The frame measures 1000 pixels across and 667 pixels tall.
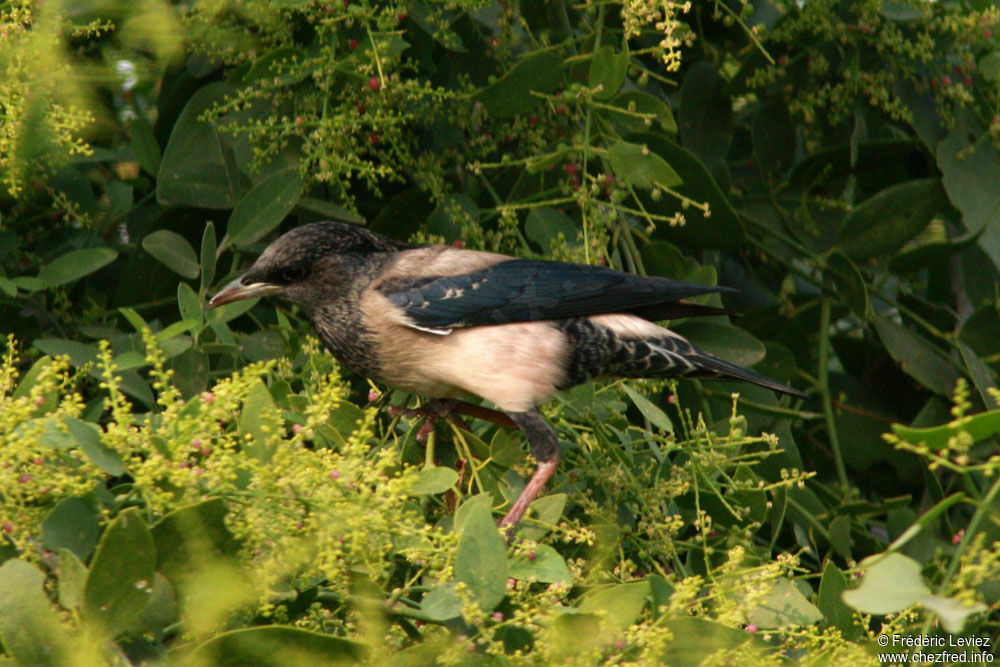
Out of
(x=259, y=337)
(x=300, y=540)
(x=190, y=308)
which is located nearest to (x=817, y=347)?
(x=259, y=337)

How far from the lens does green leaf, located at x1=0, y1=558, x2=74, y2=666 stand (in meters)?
1.39

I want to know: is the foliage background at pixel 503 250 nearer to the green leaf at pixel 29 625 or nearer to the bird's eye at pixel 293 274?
the green leaf at pixel 29 625

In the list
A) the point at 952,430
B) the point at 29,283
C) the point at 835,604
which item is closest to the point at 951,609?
the point at 952,430

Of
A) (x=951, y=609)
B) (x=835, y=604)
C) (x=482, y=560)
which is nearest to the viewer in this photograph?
(x=951, y=609)

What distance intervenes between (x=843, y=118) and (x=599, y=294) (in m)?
1.14

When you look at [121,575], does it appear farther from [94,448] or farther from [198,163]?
[198,163]

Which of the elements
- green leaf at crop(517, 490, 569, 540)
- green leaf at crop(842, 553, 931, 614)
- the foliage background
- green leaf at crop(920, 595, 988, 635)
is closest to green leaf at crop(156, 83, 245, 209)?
the foliage background

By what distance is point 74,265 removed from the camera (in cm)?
254

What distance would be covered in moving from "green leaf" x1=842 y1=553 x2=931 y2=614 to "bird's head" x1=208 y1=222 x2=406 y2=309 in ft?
5.39

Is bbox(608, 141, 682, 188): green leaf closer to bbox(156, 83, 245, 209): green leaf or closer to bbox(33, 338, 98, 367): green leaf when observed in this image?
bbox(156, 83, 245, 209): green leaf

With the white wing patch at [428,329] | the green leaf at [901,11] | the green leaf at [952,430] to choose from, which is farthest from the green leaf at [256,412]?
the green leaf at [901,11]

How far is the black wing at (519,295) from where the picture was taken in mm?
2703

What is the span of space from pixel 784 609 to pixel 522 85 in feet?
4.44

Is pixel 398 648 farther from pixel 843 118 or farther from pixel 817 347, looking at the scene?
pixel 843 118
